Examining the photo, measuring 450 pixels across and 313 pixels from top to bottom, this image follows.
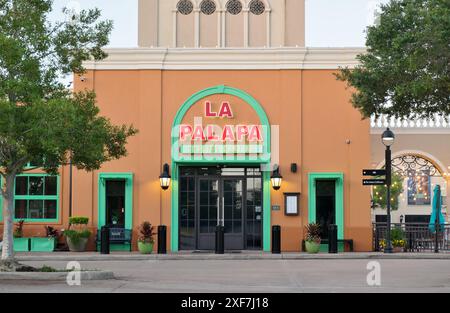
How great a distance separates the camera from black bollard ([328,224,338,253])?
27.6m

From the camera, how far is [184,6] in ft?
123

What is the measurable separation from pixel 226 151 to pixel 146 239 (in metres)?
4.12

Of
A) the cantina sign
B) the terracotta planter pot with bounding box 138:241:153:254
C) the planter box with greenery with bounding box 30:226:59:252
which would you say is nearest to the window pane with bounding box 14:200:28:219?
the planter box with greenery with bounding box 30:226:59:252

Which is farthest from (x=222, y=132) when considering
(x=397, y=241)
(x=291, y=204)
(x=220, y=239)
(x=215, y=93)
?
(x=397, y=241)

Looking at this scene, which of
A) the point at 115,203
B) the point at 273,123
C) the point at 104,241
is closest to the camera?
the point at 104,241

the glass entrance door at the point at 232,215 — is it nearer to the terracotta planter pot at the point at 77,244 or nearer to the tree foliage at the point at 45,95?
the terracotta planter pot at the point at 77,244

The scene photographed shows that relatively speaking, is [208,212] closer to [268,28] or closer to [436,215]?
[436,215]

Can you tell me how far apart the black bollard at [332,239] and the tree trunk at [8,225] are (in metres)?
11.8

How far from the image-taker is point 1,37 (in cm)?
1750

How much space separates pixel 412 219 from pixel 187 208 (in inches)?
871

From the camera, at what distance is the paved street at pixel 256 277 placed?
16.5 meters

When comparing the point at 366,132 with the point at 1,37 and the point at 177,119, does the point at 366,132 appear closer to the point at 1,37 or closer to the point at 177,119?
the point at 177,119
